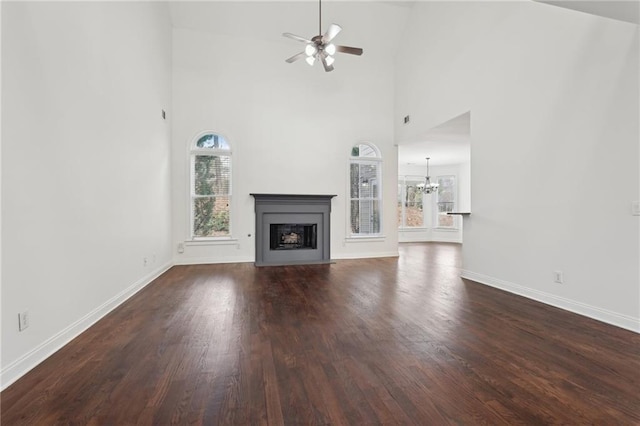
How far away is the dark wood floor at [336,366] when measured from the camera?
1.46m

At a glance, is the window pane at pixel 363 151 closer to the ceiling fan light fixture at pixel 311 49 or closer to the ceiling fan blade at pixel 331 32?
the ceiling fan light fixture at pixel 311 49

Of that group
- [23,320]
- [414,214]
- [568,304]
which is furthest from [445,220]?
[23,320]

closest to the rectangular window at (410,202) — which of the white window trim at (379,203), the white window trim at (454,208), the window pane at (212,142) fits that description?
the white window trim at (454,208)

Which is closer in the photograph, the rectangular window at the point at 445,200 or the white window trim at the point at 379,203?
the white window trim at the point at 379,203

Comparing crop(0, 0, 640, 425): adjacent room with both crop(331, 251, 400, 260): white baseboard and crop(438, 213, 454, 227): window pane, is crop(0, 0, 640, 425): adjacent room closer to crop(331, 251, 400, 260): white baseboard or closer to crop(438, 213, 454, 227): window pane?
crop(331, 251, 400, 260): white baseboard

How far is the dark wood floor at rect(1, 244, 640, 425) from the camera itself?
1459 millimetres

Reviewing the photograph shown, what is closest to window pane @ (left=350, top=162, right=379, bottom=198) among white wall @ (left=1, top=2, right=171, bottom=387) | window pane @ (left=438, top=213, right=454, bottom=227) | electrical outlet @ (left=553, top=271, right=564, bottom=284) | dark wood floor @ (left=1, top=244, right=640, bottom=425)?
dark wood floor @ (left=1, top=244, right=640, bottom=425)

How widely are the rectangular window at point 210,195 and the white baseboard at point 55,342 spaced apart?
236 centimetres

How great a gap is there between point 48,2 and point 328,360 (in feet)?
10.6

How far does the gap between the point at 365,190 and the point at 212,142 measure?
338 centimetres

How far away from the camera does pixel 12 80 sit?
1773 millimetres

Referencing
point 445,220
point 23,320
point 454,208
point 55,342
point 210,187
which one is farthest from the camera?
point 445,220

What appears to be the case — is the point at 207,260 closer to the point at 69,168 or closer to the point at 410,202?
the point at 69,168

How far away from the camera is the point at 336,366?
1.89m
